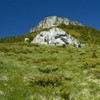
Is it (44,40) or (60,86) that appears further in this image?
(44,40)

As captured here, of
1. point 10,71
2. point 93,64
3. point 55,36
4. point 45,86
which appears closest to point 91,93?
point 45,86

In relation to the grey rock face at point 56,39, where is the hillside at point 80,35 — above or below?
above

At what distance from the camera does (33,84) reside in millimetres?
21172

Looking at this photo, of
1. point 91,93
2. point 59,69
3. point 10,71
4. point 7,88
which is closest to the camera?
point 7,88

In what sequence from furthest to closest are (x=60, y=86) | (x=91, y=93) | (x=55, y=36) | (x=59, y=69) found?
(x=55, y=36) → (x=59, y=69) → (x=60, y=86) → (x=91, y=93)

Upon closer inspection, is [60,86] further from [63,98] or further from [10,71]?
[10,71]

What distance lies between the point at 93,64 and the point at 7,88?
45.1ft

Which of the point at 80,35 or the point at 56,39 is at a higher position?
the point at 80,35

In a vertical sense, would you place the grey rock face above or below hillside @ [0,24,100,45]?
below

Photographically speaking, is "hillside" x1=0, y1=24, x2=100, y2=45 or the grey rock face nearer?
the grey rock face

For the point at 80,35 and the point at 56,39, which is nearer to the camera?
the point at 56,39

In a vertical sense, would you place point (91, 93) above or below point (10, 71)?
below

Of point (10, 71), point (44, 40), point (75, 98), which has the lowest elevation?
point (75, 98)

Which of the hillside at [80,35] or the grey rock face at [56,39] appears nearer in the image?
the grey rock face at [56,39]
